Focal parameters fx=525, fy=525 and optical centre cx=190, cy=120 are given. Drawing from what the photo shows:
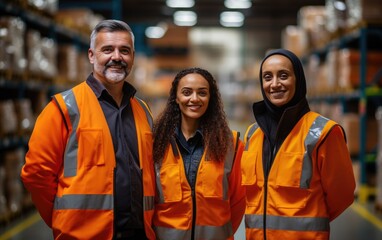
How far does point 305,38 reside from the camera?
11.5m

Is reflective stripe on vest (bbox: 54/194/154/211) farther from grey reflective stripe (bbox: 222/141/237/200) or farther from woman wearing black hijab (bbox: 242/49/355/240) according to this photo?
woman wearing black hijab (bbox: 242/49/355/240)

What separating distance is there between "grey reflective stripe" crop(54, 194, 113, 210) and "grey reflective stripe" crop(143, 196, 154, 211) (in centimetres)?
20

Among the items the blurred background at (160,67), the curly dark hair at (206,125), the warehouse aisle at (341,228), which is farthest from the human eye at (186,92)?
the blurred background at (160,67)

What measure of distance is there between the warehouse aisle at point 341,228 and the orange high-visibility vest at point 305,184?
8.25 ft

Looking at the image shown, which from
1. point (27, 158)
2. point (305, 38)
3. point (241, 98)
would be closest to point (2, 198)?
point (27, 158)

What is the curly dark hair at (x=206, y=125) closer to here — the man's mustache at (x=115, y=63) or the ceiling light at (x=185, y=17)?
the man's mustache at (x=115, y=63)

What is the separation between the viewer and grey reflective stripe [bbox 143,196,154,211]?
2977mm

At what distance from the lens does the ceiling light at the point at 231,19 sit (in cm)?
2828

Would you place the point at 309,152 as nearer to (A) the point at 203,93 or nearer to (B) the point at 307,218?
(B) the point at 307,218

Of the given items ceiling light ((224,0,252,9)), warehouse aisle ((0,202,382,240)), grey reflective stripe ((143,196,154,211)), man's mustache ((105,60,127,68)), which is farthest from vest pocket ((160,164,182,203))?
ceiling light ((224,0,252,9))

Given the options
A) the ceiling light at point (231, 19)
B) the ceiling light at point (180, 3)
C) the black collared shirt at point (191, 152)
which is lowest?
the black collared shirt at point (191, 152)

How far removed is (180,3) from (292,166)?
77.4 feet

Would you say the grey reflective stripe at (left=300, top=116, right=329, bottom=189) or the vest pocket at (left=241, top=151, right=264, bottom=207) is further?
the vest pocket at (left=241, top=151, right=264, bottom=207)

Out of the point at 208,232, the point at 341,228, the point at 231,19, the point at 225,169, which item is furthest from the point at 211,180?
the point at 231,19
